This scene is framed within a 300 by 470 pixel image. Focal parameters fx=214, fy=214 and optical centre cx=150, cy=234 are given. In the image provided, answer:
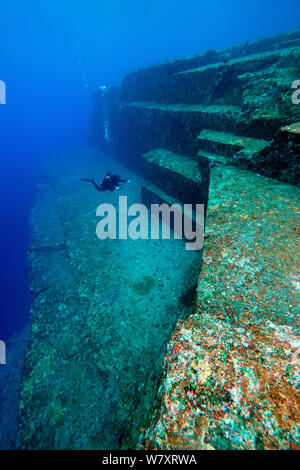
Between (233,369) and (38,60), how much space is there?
150 m

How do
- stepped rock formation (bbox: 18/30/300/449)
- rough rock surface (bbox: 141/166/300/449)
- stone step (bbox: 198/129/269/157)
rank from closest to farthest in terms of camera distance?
rough rock surface (bbox: 141/166/300/449) → stepped rock formation (bbox: 18/30/300/449) → stone step (bbox: 198/129/269/157)

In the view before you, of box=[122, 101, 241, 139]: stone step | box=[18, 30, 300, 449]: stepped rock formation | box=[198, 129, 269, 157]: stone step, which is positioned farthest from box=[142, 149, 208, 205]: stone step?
box=[122, 101, 241, 139]: stone step

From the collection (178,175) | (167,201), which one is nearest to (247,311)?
(178,175)

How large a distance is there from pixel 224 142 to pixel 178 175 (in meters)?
1.87

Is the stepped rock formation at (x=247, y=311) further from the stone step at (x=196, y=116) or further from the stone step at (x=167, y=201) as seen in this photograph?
the stone step at (x=167, y=201)

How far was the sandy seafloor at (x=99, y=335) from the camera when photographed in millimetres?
3193

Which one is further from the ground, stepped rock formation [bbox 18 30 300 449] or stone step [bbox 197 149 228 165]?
stone step [bbox 197 149 228 165]

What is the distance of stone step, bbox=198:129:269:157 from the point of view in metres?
4.02

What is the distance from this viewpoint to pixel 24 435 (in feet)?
11.1

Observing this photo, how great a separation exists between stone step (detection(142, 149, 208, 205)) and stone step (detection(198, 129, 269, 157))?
51 cm

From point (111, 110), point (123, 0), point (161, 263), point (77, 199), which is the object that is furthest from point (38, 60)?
point (161, 263)

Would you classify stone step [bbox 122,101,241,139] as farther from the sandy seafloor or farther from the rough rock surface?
the rough rock surface

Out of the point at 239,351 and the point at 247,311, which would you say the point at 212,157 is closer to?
the point at 247,311

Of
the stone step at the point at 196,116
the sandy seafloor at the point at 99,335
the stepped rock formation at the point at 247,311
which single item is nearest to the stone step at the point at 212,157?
the stepped rock formation at the point at 247,311
